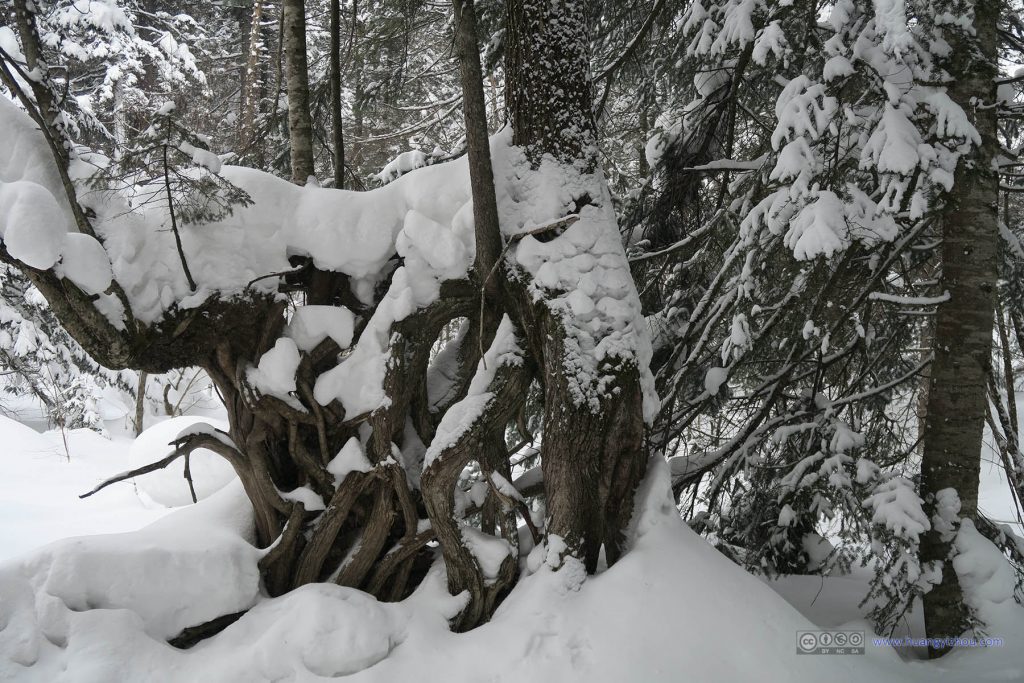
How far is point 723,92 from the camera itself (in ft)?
14.5

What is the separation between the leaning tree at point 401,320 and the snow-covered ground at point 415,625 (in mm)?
258

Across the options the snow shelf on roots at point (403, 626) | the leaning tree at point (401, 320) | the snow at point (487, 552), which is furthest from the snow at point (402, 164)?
the snow shelf on roots at point (403, 626)

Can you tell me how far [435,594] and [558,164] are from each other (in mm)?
2243

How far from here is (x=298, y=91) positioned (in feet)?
13.1

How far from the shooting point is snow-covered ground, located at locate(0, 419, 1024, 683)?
261cm

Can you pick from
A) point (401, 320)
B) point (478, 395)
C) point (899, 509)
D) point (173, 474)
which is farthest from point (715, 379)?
point (173, 474)

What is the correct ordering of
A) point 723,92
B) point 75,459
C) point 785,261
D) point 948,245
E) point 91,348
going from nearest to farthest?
point 91,348, point 948,245, point 785,261, point 723,92, point 75,459

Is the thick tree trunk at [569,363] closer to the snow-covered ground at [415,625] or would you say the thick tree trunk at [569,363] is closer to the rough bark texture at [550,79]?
the rough bark texture at [550,79]

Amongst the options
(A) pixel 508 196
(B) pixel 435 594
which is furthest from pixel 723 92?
(B) pixel 435 594

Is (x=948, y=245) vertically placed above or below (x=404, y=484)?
above

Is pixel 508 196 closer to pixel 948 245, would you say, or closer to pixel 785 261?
pixel 785 261

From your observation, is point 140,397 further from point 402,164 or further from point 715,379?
point 715,379

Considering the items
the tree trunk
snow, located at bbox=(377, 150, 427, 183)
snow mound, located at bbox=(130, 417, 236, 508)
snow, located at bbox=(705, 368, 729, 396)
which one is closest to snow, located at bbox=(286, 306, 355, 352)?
snow, located at bbox=(377, 150, 427, 183)

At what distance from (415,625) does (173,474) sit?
668 centimetres
